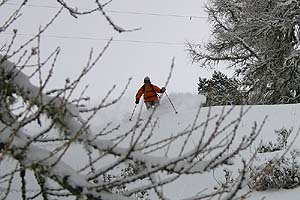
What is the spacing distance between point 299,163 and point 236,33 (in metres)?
14.6

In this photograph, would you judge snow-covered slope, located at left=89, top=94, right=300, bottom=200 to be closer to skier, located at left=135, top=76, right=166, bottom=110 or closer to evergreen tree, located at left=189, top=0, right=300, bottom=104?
skier, located at left=135, top=76, right=166, bottom=110

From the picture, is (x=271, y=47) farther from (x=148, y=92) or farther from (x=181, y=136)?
(x=181, y=136)

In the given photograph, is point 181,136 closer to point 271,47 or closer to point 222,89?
point 271,47

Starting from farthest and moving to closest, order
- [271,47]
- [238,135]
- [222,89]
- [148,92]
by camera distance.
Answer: [222,89], [271,47], [148,92], [238,135]

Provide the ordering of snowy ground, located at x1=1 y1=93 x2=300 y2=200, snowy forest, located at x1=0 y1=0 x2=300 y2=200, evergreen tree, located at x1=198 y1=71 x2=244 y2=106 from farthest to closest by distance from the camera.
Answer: evergreen tree, located at x1=198 y1=71 x2=244 y2=106
snowy ground, located at x1=1 y1=93 x2=300 y2=200
snowy forest, located at x1=0 y1=0 x2=300 y2=200

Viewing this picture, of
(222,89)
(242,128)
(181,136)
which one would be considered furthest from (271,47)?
(181,136)

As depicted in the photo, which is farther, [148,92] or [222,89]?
[222,89]

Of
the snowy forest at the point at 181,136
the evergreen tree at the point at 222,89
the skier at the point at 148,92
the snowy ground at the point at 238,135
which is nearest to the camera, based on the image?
the snowy forest at the point at 181,136

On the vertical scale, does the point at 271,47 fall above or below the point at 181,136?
above

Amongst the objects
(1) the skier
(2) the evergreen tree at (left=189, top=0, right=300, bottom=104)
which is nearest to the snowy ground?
(1) the skier

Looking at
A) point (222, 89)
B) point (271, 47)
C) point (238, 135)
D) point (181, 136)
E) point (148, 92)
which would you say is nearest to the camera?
point (181, 136)

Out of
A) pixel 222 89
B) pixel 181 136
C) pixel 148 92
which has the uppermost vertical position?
pixel 222 89

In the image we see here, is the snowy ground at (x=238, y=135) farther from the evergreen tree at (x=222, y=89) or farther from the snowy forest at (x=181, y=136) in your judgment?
the evergreen tree at (x=222, y=89)

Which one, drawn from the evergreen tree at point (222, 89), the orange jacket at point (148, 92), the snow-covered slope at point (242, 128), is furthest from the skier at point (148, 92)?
the evergreen tree at point (222, 89)
